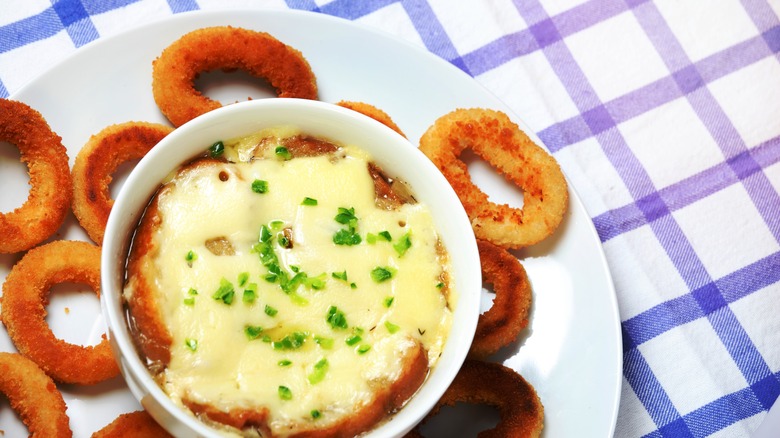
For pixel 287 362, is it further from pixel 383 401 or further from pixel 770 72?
pixel 770 72

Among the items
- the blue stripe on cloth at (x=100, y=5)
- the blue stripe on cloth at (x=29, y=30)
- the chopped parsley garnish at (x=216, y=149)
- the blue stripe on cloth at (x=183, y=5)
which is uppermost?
the blue stripe on cloth at (x=29, y=30)

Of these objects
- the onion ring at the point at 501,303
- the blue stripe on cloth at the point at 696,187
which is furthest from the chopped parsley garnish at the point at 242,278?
the blue stripe on cloth at the point at 696,187

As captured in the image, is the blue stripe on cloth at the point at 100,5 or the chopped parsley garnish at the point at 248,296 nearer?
the chopped parsley garnish at the point at 248,296

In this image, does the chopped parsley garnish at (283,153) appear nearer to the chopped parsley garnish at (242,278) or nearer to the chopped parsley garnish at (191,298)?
the chopped parsley garnish at (242,278)

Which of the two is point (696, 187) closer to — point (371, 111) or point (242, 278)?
point (371, 111)

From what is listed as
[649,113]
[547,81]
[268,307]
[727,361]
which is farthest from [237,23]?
[727,361]

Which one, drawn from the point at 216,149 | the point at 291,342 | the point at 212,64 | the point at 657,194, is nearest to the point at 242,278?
the point at 291,342
